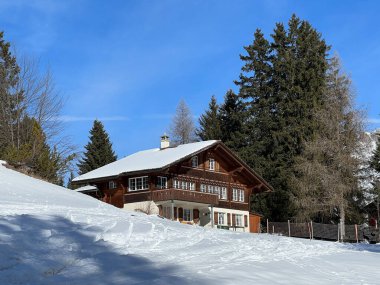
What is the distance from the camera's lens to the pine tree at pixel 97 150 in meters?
69.1

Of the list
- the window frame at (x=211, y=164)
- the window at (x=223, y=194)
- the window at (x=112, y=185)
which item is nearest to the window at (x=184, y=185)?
the window frame at (x=211, y=164)

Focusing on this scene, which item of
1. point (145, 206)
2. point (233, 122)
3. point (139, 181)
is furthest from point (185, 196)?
point (233, 122)

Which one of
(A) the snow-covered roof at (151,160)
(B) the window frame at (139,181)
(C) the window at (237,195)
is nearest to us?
(A) the snow-covered roof at (151,160)

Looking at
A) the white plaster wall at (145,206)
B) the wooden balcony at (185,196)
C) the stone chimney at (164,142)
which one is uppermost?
the stone chimney at (164,142)

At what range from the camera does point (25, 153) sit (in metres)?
37.4

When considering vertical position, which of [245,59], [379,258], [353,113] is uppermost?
[245,59]

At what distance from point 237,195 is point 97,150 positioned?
21.6m

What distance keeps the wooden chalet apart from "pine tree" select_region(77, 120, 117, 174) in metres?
13.9

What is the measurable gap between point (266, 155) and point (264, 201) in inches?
213

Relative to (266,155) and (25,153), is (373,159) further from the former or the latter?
(25,153)

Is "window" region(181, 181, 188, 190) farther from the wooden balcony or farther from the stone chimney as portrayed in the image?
the stone chimney

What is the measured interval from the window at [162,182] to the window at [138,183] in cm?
98

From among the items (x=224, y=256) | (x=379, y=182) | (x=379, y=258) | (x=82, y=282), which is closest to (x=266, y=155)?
(x=379, y=182)

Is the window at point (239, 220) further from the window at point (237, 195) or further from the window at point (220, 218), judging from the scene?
the window at point (220, 218)
